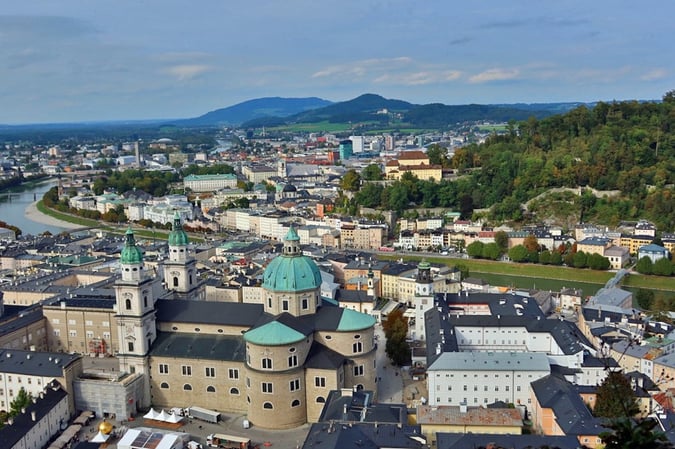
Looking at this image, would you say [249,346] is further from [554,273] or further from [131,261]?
[554,273]

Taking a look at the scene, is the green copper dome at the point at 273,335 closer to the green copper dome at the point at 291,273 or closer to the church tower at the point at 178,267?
the green copper dome at the point at 291,273

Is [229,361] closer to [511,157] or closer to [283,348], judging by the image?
[283,348]

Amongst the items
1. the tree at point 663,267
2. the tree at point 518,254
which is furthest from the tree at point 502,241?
the tree at point 663,267

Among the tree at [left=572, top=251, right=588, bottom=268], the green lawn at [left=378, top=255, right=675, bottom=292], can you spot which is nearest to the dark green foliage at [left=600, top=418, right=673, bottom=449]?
the green lawn at [left=378, top=255, right=675, bottom=292]

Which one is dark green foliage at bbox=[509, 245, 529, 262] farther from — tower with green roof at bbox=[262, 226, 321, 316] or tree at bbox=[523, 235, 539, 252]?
tower with green roof at bbox=[262, 226, 321, 316]

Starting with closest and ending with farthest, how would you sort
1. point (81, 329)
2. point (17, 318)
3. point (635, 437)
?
point (635, 437)
point (81, 329)
point (17, 318)

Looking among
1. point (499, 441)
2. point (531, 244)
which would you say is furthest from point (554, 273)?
point (499, 441)
